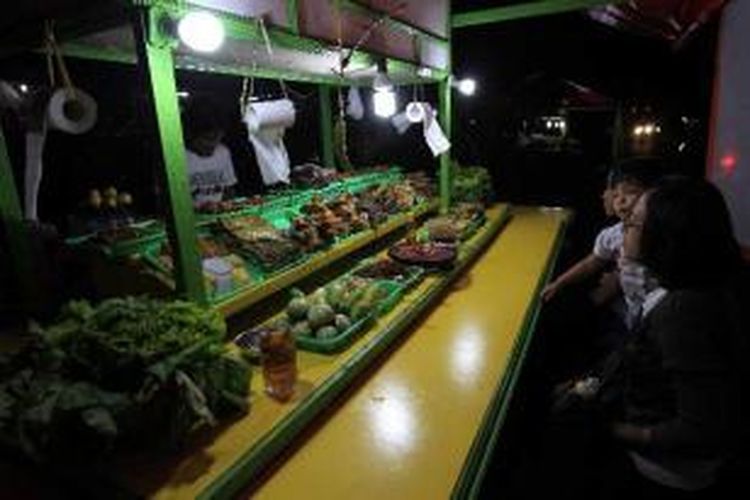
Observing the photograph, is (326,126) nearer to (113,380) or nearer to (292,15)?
(292,15)

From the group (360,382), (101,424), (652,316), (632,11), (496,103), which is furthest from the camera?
(496,103)

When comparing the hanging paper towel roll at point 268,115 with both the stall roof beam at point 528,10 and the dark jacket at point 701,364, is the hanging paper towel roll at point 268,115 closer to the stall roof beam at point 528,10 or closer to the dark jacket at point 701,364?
the dark jacket at point 701,364

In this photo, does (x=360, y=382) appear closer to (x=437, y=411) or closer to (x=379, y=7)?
(x=437, y=411)

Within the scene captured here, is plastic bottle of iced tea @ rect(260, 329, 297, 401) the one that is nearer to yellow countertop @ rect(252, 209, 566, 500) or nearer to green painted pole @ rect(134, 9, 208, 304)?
yellow countertop @ rect(252, 209, 566, 500)

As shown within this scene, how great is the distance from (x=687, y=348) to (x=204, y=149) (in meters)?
5.02

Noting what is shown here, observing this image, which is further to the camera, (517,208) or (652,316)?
(517,208)

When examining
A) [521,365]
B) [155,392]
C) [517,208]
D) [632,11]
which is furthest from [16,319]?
[632,11]

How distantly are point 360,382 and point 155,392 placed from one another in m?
1.18

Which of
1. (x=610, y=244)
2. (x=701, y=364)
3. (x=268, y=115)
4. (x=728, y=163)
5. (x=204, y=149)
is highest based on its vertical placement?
(x=268, y=115)

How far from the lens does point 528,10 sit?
6336mm

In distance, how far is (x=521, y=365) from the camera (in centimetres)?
304

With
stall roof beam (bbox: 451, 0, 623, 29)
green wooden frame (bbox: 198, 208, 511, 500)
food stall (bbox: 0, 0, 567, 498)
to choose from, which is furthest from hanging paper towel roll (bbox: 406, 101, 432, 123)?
stall roof beam (bbox: 451, 0, 623, 29)

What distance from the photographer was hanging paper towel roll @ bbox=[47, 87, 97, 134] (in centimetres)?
217

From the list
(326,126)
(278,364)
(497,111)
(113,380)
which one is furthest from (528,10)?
(113,380)
